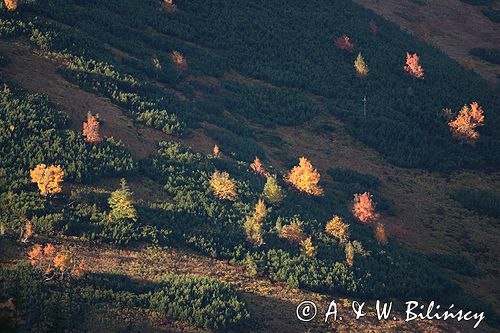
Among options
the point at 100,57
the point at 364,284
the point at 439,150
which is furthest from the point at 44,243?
the point at 439,150

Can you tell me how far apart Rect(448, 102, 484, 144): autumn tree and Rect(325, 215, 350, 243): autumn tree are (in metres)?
35.0

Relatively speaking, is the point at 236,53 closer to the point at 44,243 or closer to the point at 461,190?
the point at 461,190

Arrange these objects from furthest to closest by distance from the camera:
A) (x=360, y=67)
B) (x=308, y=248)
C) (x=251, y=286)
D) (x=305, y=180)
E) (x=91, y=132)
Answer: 1. (x=360, y=67)
2. (x=305, y=180)
3. (x=91, y=132)
4. (x=308, y=248)
5. (x=251, y=286)

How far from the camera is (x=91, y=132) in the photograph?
206 feet

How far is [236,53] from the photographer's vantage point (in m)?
Answer: 99.6

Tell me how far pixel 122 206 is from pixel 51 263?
10377mm

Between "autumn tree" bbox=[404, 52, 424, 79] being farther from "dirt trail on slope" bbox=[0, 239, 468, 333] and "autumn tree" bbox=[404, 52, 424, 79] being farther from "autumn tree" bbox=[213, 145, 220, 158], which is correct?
"dirt trail on slope" bbox=[0, 239, 468, 333]

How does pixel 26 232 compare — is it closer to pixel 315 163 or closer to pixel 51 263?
pixel 51 263

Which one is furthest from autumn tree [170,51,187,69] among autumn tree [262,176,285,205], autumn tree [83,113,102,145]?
autumn tree [262,176,285,205]

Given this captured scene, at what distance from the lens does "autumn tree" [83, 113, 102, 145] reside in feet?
205

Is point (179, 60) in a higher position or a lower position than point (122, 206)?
higher

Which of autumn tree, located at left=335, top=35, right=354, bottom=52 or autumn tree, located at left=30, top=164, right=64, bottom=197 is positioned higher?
autumn tree, located at left=335, top=35, right=354, bottom=52

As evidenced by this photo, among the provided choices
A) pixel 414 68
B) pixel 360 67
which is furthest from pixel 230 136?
pixel 414 68

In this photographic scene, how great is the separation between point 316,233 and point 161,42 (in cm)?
4613
